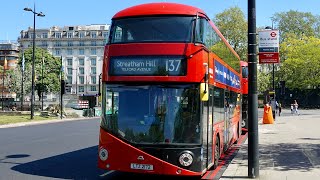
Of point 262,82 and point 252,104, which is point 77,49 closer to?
point 262,82

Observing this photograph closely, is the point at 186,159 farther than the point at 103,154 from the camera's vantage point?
No

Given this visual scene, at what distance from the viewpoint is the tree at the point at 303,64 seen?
82.8m

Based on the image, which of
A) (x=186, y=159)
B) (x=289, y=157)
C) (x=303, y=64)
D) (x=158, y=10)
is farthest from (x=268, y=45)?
(x=303, y=64)

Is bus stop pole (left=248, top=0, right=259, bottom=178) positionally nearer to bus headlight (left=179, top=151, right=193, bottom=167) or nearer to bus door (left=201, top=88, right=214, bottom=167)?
bus door (left=201, top=88, right=214, bottom=167)

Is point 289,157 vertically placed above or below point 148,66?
below

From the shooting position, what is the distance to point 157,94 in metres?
9.73

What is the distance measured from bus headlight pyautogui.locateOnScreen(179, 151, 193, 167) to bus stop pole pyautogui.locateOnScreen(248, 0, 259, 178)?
1807mm

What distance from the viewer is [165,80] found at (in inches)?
380

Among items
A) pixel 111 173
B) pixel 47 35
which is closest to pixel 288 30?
pixel 47 35

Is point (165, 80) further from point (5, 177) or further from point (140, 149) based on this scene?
point (5, 177)

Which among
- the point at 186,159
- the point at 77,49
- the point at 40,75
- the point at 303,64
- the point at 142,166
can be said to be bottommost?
the point at 142,166

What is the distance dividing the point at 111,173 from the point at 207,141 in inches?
118

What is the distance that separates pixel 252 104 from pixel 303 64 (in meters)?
76.8

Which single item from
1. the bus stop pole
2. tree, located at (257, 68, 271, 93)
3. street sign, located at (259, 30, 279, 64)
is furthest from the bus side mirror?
tree, located at (257, 68, 271, 93)
